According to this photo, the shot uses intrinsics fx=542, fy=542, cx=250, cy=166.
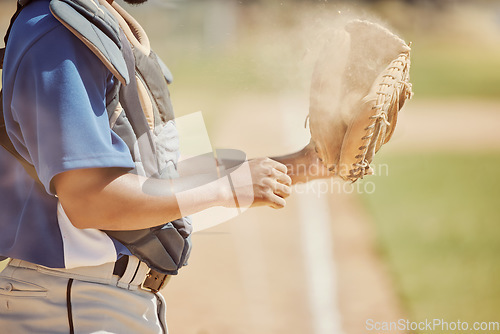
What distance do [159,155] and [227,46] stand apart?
444 millimetres

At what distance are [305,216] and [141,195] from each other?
381 centimetres

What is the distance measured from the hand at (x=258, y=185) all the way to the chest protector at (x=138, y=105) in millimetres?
117

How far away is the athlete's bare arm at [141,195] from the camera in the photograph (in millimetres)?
693

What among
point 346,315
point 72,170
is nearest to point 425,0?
point 346,315

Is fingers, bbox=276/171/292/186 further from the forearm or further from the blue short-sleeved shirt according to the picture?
the blue short-sleeved shirt

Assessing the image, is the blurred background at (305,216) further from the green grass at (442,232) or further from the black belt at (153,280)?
the black belt at (153,280)

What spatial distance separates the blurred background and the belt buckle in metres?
0.45

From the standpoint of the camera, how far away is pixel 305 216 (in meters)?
4.48

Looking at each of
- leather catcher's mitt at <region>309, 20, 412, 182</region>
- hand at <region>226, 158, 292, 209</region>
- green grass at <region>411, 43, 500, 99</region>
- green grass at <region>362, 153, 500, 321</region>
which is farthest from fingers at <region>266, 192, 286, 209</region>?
green grass at <region>411, 43, 500, 99</region>

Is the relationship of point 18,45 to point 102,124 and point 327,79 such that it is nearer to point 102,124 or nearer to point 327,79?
point 102,124

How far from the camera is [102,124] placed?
689mm

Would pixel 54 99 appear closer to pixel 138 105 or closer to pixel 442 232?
pixel 138 105

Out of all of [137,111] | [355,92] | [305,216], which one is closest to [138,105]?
[137,111]

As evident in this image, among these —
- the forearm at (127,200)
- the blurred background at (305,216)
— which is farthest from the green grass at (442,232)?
the forearm at (127,200)
